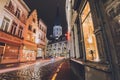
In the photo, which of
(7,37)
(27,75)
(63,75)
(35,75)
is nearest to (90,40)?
(63,75)

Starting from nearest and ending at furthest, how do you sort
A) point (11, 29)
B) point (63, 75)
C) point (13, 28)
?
point (63, 75) → point (11, 29) → point (13, 28)

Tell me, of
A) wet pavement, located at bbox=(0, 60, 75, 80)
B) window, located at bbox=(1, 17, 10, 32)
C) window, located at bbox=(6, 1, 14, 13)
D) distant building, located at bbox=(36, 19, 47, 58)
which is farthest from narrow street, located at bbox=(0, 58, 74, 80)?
distant building, located at bbox=(36, 19, 47, 58)

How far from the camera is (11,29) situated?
13258 mm

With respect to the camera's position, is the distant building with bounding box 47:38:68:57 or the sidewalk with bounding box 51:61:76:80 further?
the distant building with bounding box 47:38:68:57

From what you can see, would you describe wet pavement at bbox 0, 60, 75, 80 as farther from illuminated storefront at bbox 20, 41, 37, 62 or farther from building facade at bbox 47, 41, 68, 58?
building facade at bbox 47, 41, 68, 58

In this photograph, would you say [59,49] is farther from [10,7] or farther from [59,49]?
[10,7]

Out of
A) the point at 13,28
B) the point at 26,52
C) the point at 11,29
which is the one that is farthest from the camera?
the point at 26,52

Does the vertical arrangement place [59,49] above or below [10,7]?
below

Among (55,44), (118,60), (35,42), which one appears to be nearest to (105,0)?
(118,60)

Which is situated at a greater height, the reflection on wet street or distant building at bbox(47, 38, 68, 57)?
distant building at bbox(47, 38, 68, 57)

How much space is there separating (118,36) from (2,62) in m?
13.3

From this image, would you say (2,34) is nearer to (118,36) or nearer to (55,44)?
(118,36)

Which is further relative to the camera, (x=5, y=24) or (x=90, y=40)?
(x=5, y=24)

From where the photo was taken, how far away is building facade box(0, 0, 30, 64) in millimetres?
11472
